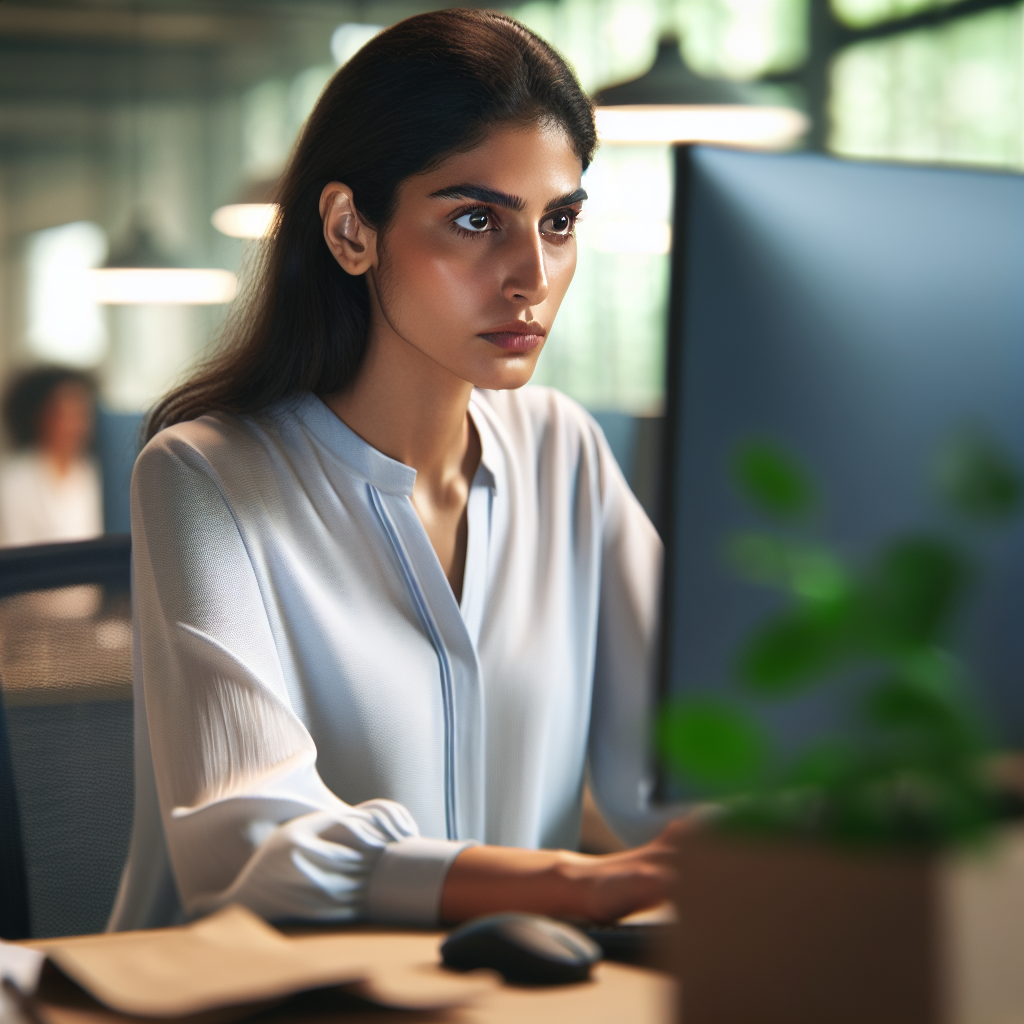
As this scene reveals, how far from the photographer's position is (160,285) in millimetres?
6340

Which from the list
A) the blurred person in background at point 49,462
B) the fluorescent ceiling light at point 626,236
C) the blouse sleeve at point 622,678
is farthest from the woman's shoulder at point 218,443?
the blurred person in background at point 49,462

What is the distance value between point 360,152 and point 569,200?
21 cm

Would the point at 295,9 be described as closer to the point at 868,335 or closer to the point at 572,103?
the point at 572,103

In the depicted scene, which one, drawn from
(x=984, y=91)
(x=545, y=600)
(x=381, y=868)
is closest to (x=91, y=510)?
(x=984, y=91)

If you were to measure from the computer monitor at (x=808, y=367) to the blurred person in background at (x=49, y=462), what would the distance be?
537 cm

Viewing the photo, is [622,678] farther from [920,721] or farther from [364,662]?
[920,721]

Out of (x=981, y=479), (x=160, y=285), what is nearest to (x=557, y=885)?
(x=981, y=479)

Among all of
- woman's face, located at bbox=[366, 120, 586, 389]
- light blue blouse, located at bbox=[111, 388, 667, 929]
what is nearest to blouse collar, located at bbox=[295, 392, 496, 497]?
light blue blouse, located at bbox=[111, 388, 667, 929]

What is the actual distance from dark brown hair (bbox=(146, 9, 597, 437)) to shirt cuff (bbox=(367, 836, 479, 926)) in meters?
0.57

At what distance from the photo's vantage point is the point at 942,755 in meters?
0.43

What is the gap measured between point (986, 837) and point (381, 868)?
498mm

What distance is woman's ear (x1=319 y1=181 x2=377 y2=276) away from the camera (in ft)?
4.30

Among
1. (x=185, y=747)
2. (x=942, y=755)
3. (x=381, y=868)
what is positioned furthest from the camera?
(x=185, y=747)

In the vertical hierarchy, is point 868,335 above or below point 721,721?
above
